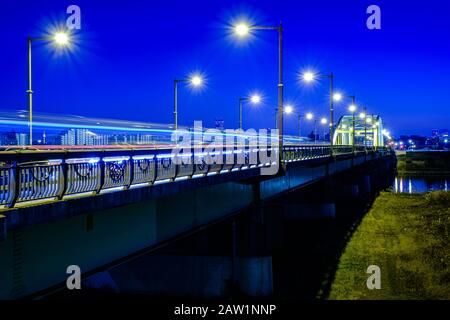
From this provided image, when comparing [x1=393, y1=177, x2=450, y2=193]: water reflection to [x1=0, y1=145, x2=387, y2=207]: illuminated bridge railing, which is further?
[x1=393, y1=177, x2=450, y2=193]: water reflection

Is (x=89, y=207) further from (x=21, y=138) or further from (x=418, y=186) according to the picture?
(x=418, y=186)

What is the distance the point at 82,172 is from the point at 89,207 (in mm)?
1251

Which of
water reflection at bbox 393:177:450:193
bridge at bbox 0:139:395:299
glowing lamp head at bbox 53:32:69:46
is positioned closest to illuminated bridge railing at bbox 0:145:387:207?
bridge at bbox 0:139:395:299

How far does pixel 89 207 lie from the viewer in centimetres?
1063

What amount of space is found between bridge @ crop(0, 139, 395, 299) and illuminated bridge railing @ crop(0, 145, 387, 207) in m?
0.02

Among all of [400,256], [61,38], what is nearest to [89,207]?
[61,38]

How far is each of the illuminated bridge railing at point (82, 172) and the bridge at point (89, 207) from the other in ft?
0.06

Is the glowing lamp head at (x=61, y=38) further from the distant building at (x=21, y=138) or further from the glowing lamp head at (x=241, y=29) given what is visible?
the glowing lamp head at (x=241, y=29)

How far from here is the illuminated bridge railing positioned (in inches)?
368

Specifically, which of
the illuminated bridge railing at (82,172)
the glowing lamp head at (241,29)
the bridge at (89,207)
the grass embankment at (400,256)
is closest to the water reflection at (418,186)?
the grass embankment at (400,256)

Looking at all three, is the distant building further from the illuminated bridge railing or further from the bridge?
the bridge

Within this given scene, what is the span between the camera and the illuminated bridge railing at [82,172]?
368 inches

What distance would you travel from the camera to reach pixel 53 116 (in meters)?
31.4
